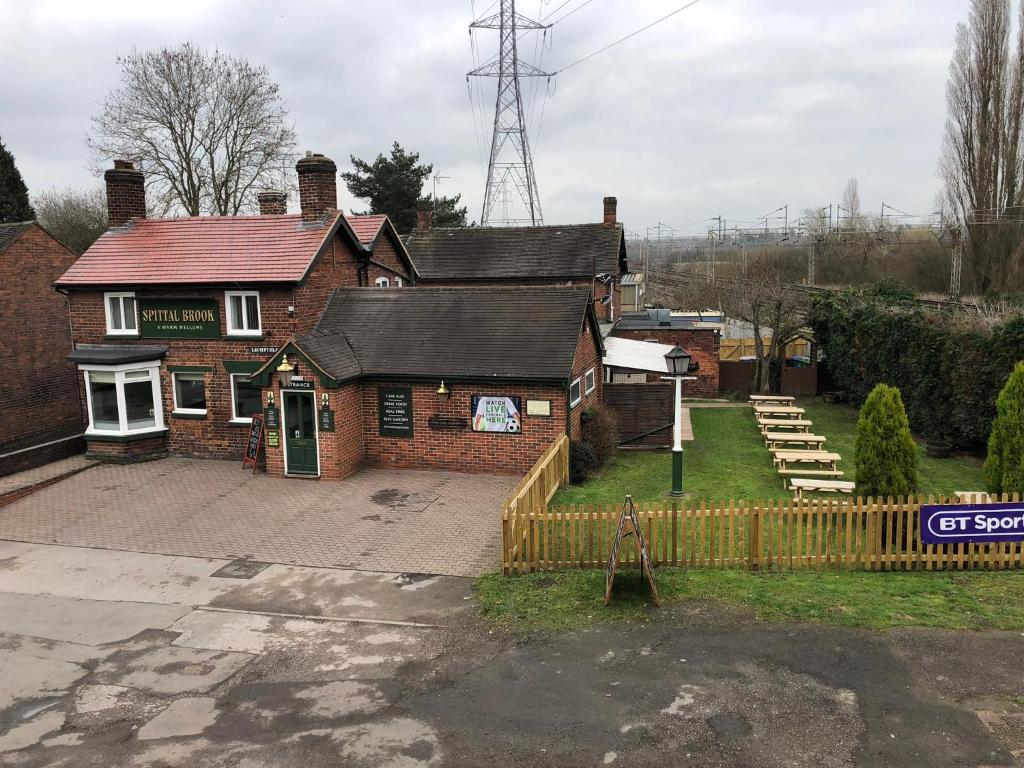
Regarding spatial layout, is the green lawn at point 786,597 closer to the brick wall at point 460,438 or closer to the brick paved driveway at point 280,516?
the brick paved driveway at point 280,516

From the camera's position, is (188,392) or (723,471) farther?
(188,392)

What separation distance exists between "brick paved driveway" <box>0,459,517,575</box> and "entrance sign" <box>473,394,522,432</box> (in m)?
1.10

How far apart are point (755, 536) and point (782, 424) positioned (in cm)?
1002

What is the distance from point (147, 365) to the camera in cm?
1845

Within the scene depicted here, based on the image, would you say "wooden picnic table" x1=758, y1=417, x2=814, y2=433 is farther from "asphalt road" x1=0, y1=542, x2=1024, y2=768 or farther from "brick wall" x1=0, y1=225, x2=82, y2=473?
"brick wall" x1=0, y1=225, x2=82, y2=473

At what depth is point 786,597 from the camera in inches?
368

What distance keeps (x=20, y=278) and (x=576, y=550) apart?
20.3 meters

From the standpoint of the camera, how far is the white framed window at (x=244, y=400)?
18.3 meters

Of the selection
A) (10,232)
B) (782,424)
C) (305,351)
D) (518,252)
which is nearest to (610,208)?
(518,252)

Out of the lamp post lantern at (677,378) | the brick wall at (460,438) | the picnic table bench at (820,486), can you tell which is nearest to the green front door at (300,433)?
the brick wall at (460,438)

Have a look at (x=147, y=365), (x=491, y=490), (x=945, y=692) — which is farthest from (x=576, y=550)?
(x=147, y=365)

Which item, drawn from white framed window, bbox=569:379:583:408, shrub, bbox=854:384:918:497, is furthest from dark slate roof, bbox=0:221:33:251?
shrub, bbox=854:384:918:497

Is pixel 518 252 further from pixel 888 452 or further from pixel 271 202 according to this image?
pixel 888 452

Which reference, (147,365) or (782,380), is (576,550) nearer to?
(147,365)
